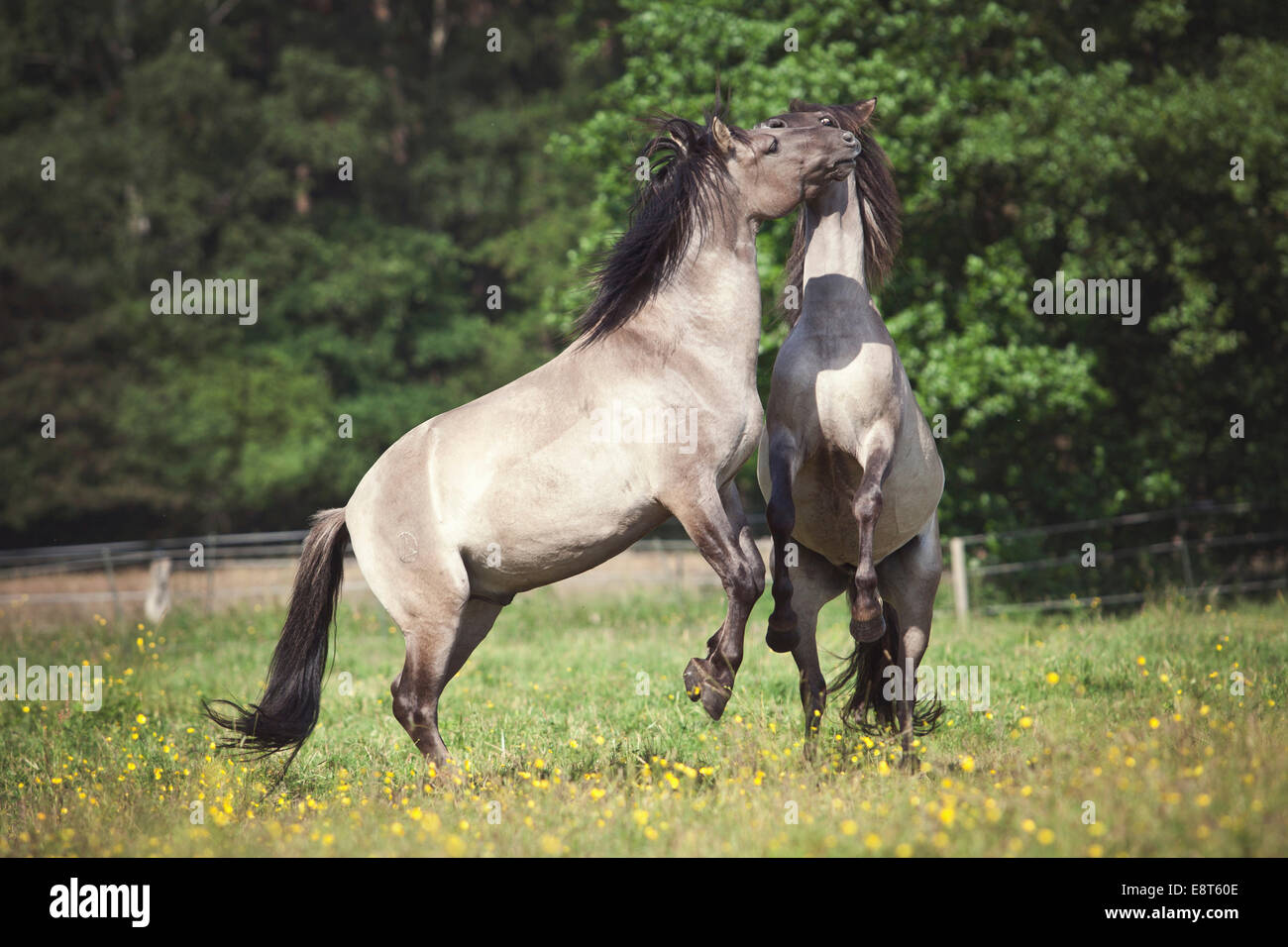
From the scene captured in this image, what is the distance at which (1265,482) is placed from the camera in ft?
61.8

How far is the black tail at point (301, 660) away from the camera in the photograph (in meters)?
6.38

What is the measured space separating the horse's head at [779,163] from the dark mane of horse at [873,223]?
66cm

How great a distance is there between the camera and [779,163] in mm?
6117

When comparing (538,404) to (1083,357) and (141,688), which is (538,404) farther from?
(1083,357)

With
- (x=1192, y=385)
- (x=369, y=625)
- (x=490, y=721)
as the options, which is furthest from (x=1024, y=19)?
(x=490, y=721)

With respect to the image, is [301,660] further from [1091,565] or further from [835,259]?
[1091,565]

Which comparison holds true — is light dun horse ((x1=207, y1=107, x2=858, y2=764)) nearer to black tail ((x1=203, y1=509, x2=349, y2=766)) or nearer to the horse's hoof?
black tail ((x1=203, y1=509, x2=349, y2=766))

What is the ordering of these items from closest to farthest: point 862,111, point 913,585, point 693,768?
point 693,768 < point 862,111 < point 913,585

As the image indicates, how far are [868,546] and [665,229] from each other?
193 cm

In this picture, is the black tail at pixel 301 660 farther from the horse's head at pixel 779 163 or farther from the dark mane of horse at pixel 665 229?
the horse's head at pixel 779 163

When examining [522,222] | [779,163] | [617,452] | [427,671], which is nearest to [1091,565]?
[779,163]

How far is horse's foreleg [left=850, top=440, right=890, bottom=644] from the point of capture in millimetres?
6070

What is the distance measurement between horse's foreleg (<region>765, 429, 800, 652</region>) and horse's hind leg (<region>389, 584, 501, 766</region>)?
164 cm

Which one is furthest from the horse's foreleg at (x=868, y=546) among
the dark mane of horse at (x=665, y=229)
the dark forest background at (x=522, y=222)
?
the dark forest background at (x=522, y=222)
